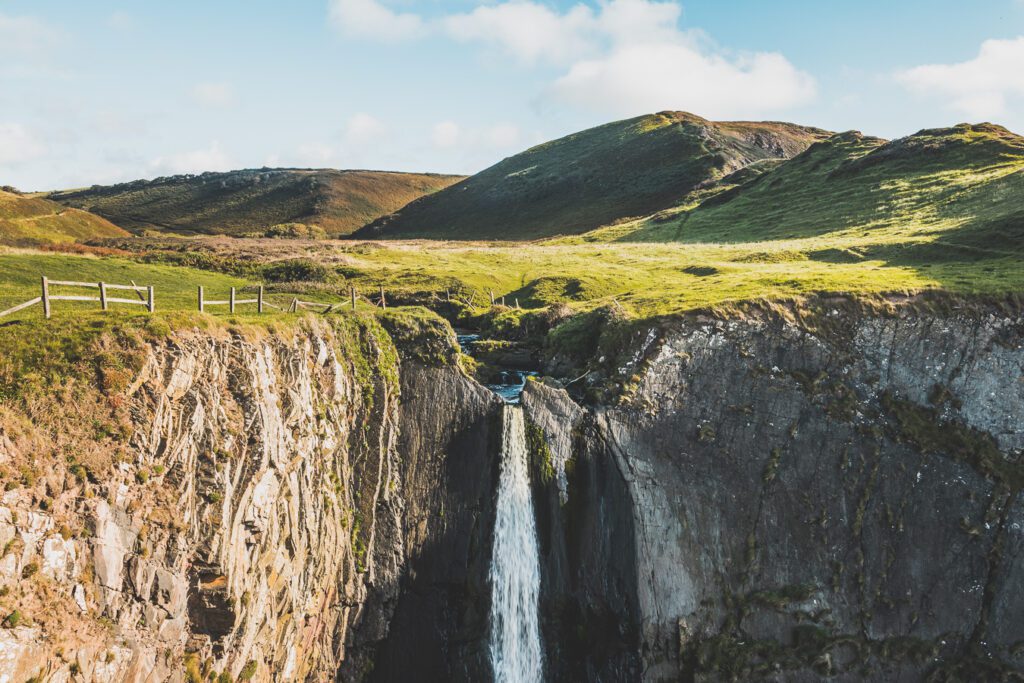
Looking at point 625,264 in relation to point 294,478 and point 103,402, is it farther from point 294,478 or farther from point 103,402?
point 103,402

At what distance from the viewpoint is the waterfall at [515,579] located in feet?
91.0

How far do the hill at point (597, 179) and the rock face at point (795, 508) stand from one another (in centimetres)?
9416

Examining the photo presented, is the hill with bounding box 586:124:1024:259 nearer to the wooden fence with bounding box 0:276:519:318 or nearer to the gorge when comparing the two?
the gorge

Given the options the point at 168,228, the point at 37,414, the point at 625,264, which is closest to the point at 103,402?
the point at 37,414

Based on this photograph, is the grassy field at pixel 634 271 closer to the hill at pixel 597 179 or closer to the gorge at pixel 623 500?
the gorge at pixel 623 500

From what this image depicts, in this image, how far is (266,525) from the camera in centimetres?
2414

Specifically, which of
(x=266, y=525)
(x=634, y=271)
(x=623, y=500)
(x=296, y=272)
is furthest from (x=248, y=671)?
(x=634, y=271)

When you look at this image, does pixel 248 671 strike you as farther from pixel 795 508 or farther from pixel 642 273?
pixel 642 273

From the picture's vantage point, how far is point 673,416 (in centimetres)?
3080

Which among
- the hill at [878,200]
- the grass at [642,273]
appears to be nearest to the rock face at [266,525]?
the grass at [642,273]

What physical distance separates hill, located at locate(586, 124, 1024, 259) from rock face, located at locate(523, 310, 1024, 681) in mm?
23630

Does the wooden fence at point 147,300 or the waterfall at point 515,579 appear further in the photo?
the waterfall at point 515,579

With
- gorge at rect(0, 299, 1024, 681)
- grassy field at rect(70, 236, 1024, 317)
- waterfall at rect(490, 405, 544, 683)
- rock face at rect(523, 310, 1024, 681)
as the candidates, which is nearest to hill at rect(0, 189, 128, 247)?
grassy field at rect(70, 236, 1024, 317)

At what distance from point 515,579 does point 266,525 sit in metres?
11.1
